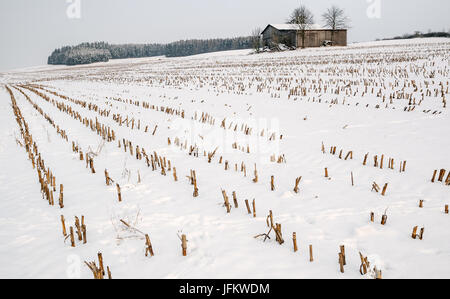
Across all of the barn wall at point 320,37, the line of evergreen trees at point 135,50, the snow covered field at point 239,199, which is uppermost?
the line of evergreen trees at point 135,50

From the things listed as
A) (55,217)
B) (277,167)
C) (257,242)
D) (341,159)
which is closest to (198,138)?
(277,167)

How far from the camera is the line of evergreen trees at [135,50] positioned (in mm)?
115113

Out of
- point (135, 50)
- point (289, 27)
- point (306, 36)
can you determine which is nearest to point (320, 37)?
point (306, 36)

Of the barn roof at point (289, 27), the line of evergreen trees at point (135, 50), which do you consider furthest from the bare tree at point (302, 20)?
the line of evergreen trees at point (135, 50)

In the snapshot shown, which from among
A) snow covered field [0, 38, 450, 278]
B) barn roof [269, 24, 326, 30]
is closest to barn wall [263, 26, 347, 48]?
barn roof [269, 24, 326, 30]

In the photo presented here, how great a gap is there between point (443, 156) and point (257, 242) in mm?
4234

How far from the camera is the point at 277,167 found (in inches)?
203

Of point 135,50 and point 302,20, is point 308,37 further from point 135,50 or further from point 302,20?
point 135,50

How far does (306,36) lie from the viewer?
A: 58031 mm

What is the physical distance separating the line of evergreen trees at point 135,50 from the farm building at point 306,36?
4153cm

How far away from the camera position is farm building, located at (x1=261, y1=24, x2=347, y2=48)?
58.1 meters

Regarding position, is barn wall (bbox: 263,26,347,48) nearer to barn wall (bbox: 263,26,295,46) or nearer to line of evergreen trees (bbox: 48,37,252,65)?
barn wall (bbox: 263,26,295,46)

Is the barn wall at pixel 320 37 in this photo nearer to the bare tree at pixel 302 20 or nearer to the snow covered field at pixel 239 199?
the bare tree at pixel 302 20

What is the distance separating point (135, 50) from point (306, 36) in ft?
368
